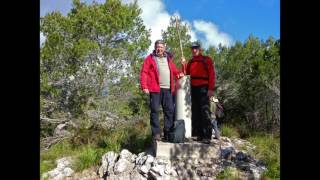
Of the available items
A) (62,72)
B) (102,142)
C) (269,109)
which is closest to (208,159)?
(102,142)

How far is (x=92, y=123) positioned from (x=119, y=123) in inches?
27.6

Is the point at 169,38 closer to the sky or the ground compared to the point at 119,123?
closer to the sky

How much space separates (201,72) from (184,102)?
69cm

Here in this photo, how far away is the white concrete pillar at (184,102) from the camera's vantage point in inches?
357

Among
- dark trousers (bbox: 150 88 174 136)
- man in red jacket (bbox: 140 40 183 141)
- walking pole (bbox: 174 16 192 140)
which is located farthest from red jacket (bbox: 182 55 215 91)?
dark trousers (bbox: 150 88 174 136)

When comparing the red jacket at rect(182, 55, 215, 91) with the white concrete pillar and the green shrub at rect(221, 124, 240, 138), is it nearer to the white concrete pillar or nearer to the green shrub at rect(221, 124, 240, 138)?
the white concrete pillar

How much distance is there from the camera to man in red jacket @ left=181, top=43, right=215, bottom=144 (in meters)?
8.65

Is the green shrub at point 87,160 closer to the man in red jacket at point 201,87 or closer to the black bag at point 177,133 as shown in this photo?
the black bag at point 177,133

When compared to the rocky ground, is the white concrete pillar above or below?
above

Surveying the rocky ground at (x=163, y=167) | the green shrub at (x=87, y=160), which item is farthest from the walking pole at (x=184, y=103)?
the green shrub at (x=87, y=160)

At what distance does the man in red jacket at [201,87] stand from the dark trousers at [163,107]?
1.73 ft

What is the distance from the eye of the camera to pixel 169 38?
17.5 m

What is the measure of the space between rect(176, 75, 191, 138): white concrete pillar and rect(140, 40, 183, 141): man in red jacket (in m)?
0.37
